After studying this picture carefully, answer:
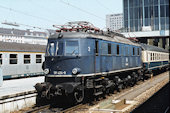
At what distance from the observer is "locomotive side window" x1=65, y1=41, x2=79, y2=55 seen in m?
10.8

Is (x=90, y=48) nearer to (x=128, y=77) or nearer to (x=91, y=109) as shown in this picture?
(x=91, y=109)

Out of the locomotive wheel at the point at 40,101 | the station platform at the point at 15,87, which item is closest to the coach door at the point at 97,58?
the locomotive wheel at the point at 40,101

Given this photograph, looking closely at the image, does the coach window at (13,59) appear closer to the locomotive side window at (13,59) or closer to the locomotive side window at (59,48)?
the locomotive side window at (13,59)

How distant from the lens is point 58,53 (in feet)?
35.9

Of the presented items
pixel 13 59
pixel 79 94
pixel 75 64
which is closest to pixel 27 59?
pixel 13 59

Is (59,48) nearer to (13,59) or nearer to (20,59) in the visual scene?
(13,59)

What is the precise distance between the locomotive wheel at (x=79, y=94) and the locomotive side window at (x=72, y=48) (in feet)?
5.78

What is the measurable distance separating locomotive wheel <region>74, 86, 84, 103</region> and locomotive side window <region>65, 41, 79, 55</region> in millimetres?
1761

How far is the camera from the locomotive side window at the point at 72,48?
10805 mm

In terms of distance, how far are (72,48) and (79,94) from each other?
2.32 meters

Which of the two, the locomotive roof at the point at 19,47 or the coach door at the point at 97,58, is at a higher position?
the locomotive roof at the point at 19,47

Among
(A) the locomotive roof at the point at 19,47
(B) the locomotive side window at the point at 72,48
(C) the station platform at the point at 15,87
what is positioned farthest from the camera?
(A) the locomotive roof at the point at 19,47

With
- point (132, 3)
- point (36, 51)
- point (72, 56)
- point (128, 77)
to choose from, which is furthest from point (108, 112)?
point (132, 3)

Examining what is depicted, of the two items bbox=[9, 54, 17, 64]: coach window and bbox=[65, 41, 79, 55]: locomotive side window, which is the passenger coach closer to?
bbox=[9, 54, 17, 64]: coach window
